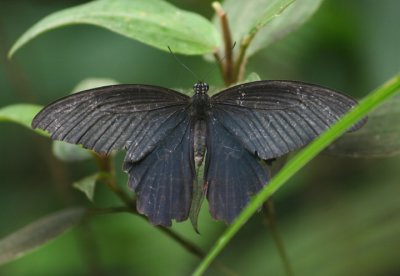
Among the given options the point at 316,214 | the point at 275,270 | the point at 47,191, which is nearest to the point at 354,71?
the point at 316,214

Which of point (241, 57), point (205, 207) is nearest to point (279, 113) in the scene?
point (241, 57)

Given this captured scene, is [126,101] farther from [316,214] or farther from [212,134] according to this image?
[316,214]

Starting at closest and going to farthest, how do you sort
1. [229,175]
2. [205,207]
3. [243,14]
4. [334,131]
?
[334,131] < [229,175] < [243,14] < [205,207]

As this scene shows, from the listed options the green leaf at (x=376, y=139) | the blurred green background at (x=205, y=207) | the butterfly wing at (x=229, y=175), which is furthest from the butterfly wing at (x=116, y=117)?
the blurred green background at (x=205, y=207)

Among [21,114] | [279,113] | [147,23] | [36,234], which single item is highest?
[147,23]

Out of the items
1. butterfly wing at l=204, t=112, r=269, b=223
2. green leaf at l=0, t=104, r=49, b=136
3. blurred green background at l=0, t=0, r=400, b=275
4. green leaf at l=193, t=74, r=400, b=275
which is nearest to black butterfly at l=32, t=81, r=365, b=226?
butterfly wing at l=204, t=112, r=269, b=223

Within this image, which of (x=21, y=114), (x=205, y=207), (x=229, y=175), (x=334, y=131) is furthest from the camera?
(x=205, y=207)

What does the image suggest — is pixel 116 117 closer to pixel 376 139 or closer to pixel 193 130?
pixel 193 130
